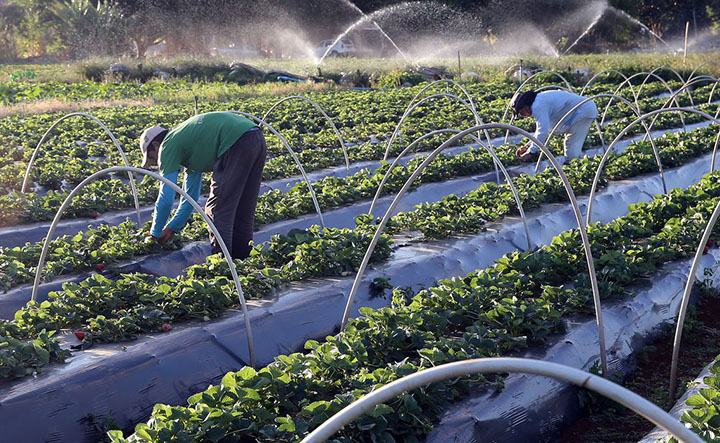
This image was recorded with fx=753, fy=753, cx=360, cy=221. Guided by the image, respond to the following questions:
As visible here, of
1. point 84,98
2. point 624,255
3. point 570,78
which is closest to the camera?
point 624,255

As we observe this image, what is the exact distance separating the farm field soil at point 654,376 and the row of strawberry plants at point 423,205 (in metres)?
2.48

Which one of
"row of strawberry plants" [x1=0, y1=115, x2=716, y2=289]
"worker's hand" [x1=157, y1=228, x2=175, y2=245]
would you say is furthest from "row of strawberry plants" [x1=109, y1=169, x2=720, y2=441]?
"worker's hand" [x1=157, y1=228, x2=175, y2=245]

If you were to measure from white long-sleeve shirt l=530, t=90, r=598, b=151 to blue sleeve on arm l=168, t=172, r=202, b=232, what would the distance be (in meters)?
5.02

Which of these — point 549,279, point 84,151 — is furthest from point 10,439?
point 84,151

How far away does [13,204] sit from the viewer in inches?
349

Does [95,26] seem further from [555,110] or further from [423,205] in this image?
[423,205]

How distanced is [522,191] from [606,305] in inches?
132

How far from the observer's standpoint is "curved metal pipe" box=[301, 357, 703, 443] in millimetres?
2043

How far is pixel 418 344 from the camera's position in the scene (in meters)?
4.79

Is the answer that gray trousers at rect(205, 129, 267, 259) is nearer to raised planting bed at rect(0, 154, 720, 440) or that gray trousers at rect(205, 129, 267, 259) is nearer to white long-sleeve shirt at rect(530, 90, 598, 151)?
raised planting bed at rect(0, 154, 720, 440)

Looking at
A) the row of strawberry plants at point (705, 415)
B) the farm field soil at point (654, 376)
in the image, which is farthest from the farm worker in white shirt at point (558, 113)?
the row of strawberry plants at point (705, 415)

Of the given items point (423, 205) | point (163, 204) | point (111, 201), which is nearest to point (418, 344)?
point (163, 204)

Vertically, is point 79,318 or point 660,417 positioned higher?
point 660,417

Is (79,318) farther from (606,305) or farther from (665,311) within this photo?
(665,311)
